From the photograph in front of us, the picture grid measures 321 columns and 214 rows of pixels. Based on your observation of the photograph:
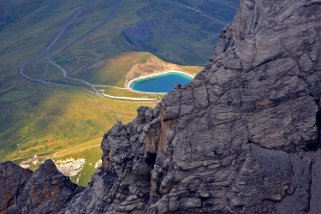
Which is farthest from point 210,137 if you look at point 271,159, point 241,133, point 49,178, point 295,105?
point 49,178

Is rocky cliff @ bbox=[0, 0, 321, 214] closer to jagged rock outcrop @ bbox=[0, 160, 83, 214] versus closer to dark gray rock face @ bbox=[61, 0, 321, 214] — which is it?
dark gray rock face @ bbox=[61, 0, 321, 214]

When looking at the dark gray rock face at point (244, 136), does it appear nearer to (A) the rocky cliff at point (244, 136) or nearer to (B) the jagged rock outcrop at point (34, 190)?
(A) the rocky cliff at point (244, 136)

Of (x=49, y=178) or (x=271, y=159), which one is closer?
(x=271, y=159)

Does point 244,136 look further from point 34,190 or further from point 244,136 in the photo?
point 34,190

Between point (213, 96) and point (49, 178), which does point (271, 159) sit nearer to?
point (213, 96)

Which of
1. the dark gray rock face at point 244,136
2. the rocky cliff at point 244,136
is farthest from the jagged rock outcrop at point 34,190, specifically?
the dark gray rock face at point 244,136

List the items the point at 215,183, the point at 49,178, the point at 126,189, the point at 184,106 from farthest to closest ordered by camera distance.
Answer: the point at 49,178, the point at 126,189, the point at 184,106, the point at 215,183

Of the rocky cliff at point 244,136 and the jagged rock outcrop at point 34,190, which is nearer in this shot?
the rocky cliff at point 244,136
